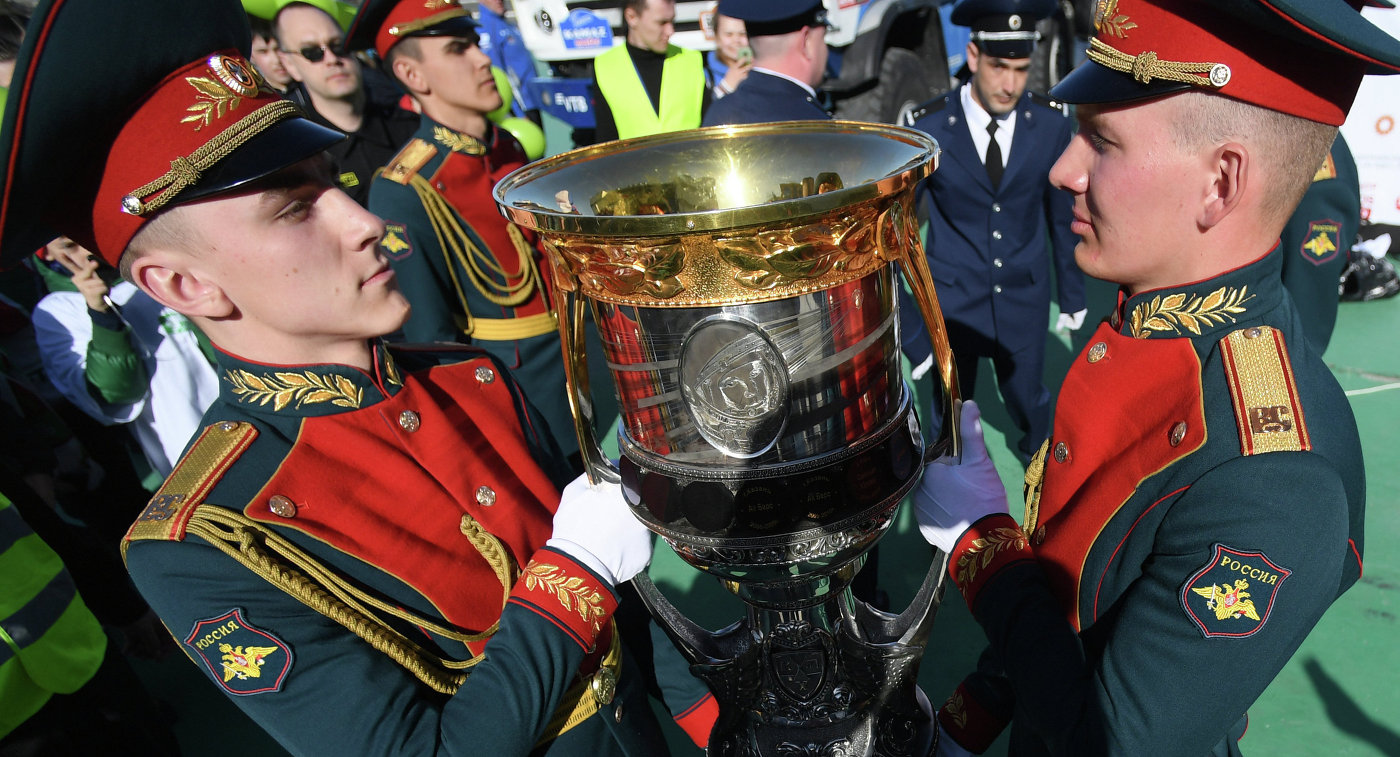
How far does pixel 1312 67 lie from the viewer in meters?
1.17

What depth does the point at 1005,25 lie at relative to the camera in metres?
3.61

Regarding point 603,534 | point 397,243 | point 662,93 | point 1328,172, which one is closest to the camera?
point 603,534

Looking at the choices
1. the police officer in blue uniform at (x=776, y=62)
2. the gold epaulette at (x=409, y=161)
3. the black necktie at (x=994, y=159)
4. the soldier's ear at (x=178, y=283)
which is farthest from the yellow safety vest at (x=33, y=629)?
the black necktie at (x=994, y=159)

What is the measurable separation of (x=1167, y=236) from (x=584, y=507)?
117 cm

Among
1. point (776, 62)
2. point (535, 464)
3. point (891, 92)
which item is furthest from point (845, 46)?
point (535, 464)

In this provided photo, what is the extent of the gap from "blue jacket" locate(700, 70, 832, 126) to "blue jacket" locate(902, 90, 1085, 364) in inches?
23.9

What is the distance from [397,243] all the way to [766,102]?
1868 millimetres

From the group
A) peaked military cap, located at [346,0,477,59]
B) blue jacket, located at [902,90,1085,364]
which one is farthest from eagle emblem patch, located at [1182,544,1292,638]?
peaked military cap, located at [346,0,477,59]

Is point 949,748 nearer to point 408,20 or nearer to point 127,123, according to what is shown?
point 127,123

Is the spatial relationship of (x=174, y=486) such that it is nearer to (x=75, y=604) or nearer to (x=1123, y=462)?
(x=75, y=604)

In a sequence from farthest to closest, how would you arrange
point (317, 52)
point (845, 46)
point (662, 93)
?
point (845, 46)
point (662, 93)
point (317, 52)

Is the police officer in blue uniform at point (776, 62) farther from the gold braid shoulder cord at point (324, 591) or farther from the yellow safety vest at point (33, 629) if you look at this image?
the yellow safety vest at point (33, 629)

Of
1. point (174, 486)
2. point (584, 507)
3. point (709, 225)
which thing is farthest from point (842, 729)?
point (174, 486)

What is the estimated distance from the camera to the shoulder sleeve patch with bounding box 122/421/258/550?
130cm
